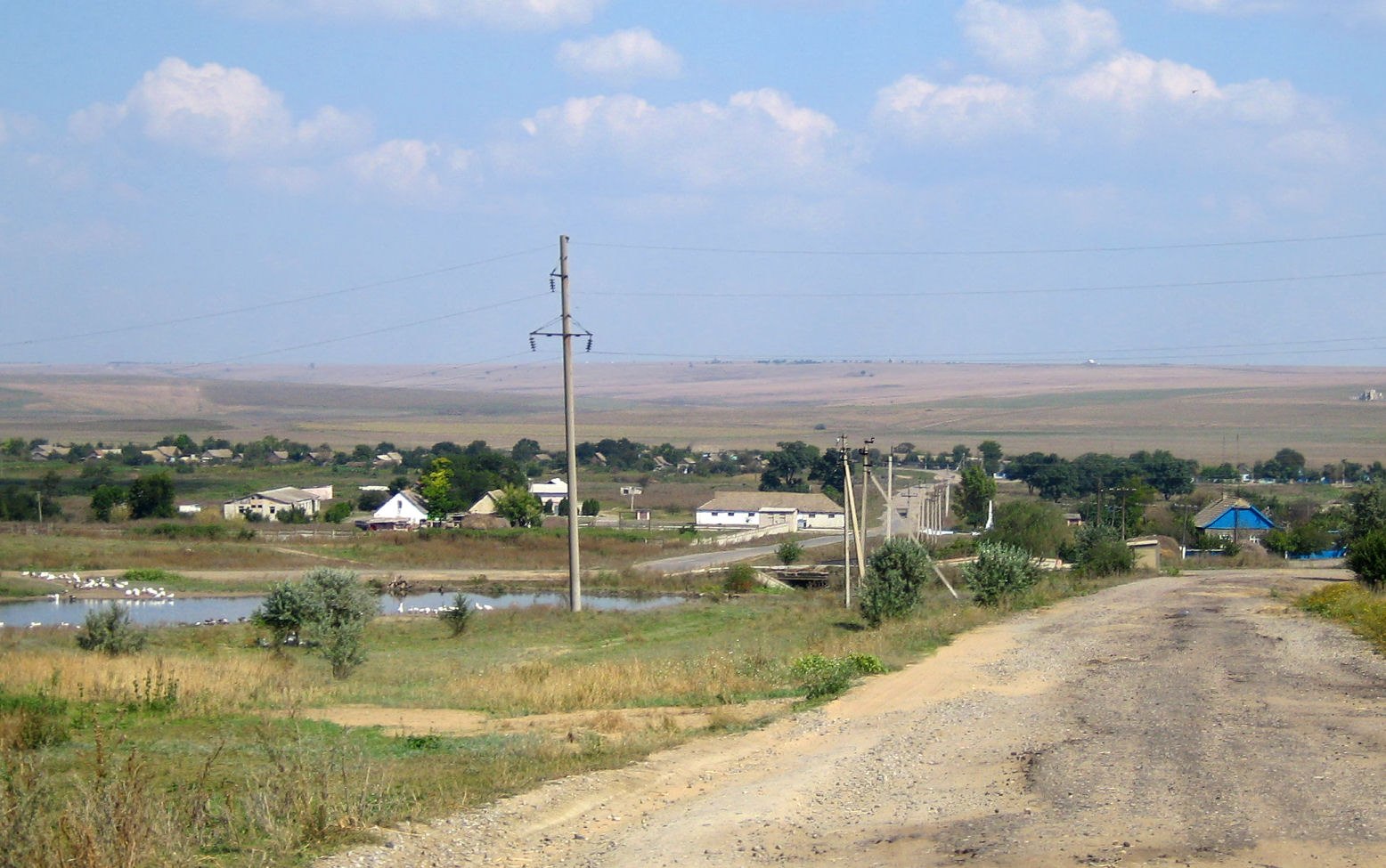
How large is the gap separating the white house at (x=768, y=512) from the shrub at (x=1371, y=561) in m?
51.8

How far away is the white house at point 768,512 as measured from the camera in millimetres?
80812

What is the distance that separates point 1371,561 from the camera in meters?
27.5

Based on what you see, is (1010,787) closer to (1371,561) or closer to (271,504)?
(1371,561)

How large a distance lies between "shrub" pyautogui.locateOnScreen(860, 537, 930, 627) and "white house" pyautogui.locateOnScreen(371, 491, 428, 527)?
52.0m

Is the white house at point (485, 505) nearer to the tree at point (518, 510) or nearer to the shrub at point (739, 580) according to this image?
the tree at point (518, 510)

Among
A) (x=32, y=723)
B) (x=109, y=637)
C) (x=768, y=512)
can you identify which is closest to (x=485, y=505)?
(x=768, y=512)

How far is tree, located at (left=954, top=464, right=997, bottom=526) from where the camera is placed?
7838 cm

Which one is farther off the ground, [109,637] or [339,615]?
[339,615]

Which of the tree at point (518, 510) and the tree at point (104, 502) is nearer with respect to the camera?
the tree at point (104, 502)

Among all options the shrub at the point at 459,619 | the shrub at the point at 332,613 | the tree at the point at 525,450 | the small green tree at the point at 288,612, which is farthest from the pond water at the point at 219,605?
the tree at the point at 525,450

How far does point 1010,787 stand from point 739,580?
39.7m

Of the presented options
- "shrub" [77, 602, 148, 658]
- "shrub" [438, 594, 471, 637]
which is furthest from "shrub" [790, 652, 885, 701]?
"shrub" [438, 594, 471, 637]

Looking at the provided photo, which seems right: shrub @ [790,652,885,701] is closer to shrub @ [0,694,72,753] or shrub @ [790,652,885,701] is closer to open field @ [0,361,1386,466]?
shrub @ [0,694,72,753]

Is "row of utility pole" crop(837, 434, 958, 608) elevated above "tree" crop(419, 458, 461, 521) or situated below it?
above
